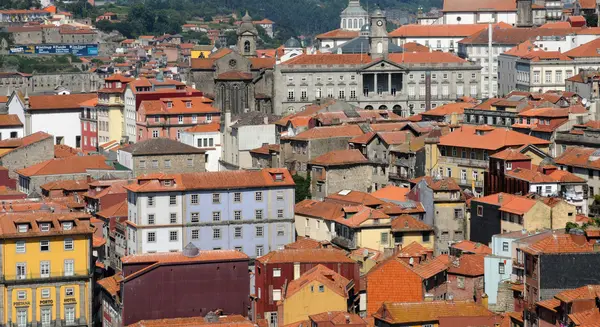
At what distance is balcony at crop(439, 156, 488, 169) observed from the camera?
97.5 m

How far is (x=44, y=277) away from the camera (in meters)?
82.2

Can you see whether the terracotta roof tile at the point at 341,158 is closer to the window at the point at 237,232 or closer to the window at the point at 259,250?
the window at the point at 259,250

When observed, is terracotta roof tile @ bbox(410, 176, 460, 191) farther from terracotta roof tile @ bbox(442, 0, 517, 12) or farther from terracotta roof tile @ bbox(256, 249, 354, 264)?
terracotta roof tile @ bbox(442, 0, 517, 12)

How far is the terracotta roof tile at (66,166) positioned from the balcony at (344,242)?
25.0 metres

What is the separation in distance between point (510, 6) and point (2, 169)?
82.2 m

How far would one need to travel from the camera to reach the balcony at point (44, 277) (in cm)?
8175

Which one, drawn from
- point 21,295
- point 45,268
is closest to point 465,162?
point 45,268

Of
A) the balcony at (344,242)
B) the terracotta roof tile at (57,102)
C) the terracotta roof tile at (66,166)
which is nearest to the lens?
the balcony at (344,242)

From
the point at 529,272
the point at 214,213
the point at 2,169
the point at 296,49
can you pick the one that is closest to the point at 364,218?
the point at 214,213

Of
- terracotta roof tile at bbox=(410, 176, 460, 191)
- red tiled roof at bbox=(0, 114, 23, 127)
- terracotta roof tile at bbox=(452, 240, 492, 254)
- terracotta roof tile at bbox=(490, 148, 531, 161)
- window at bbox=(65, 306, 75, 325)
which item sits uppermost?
Result: red tiled roof at bbox=(0, 114, 23, 127)

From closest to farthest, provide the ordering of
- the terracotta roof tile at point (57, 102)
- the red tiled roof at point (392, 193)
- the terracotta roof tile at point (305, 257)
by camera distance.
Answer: the terracotta roof tile at point (305, 257) → the red tiled roof at point (392, 193) → the terracotta roof tile at point (57, 102)

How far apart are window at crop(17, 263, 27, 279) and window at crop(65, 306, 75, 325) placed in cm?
256

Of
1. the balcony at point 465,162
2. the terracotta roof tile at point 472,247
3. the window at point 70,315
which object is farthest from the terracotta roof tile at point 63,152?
the terracotta roof tile at point 472,247

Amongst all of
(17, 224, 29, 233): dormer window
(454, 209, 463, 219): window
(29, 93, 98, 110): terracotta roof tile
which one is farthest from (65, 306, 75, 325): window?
(29, 93, 98, 110): terracotta roof tile
